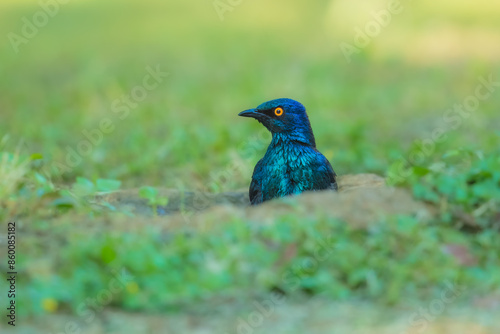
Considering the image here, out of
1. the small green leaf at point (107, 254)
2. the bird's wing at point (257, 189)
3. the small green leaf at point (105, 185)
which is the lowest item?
the small green leaf at point (107, 254)

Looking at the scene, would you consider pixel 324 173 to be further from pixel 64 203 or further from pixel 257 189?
pixel 64 203

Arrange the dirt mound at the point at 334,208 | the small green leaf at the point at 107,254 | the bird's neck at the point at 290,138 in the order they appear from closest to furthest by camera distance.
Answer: the small green leaf at the point at 107,254, the dirt mound at the point at 334,208, the bird's neck at the point at 290,138

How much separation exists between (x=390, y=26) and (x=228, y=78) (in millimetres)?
3053

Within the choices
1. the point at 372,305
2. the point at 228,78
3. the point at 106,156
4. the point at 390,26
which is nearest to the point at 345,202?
the point at 372,305

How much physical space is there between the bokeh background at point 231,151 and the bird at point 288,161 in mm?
744

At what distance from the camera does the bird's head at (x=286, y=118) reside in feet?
20.2

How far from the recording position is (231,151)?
324 inches

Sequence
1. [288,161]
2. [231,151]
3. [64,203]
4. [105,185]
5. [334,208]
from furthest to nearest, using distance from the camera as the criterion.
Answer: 1. [231,151]
2. [288,161]
3. [105,185]
4. [64,203]
5. [334,208]

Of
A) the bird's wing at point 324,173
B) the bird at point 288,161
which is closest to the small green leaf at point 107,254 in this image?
the bird at point 288,161

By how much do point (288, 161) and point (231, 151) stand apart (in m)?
2.25

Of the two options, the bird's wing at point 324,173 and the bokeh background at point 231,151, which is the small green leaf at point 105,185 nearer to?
the bokeh background at point 231,151

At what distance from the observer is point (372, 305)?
4.03 meters

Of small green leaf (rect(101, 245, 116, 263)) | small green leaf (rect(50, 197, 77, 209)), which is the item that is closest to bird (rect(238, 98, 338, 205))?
small green leaf (rect(50, 197, 77, 209))

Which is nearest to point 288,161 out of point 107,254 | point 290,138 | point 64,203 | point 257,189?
point 290,138
